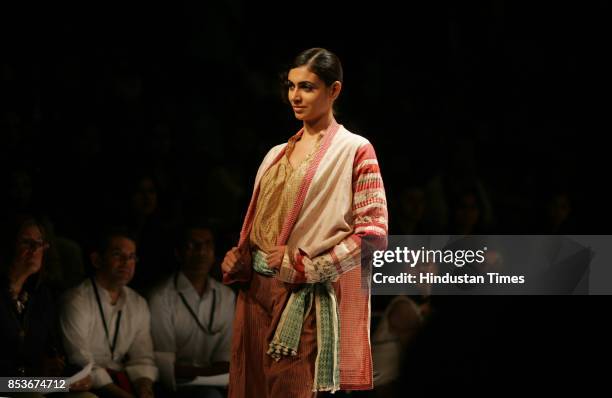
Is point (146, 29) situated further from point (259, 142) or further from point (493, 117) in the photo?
point (493, 117)

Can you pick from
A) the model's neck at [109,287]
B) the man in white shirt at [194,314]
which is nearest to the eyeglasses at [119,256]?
the model's neck at [109,287]

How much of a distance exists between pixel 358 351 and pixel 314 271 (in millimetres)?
287

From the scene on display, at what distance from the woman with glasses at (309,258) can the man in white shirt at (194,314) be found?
1304 millimetres

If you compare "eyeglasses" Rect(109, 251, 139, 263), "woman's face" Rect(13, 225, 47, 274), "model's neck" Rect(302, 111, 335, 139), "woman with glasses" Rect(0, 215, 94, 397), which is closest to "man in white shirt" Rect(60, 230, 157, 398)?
"eyeglasses" Rect(109, 251, 139, 263)

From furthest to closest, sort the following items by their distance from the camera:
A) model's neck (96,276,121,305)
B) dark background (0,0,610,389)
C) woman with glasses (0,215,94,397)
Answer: dark background (0,0,610,389) < model's neck (96,276,121,305) < woman with glasses (0,215,94,397)

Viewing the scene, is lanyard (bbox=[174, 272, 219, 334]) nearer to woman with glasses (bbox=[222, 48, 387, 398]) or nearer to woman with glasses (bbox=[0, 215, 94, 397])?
woman with glasses (bbox=[0, 215, 94, 397])

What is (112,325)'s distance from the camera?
420 centimetres

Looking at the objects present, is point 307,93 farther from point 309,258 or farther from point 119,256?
point 119,256

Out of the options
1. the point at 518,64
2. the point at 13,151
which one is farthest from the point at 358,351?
the point at 518,64

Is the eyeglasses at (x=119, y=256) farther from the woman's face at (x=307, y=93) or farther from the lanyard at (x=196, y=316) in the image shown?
the woman's face at (x=307, y=93)

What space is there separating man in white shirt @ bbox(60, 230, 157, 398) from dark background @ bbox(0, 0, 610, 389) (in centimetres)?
33

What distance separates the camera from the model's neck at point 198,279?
4.40m

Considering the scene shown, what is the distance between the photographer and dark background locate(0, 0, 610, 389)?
473cm

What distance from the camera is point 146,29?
5297mm
